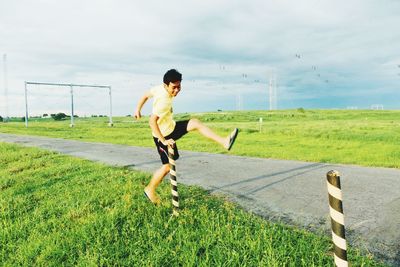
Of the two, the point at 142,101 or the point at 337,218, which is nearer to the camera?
the point at 337,218

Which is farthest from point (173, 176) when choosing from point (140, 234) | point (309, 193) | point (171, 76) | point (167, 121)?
point (309, 193)

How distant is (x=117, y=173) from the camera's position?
9961 millimetres

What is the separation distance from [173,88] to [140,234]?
2.25 metres

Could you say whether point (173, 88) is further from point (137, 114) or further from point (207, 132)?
point (137, 114)

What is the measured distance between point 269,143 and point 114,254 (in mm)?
16765

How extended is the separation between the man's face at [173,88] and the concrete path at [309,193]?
7.65 feet

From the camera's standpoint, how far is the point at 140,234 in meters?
5.16

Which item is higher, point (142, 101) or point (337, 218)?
point (142, 101)

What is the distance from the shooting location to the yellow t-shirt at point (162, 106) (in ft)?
18.0

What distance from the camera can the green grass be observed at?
14.2 feet

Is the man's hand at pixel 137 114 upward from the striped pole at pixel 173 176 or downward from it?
upward

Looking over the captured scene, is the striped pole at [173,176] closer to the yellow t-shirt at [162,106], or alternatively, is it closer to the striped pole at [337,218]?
the yellow t-shirt at [162,106]

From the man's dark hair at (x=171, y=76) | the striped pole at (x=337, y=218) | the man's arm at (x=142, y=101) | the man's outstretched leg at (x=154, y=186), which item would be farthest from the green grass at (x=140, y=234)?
the man's dark hair at (x=171, y=76)

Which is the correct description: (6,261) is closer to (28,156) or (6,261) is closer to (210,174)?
(210,174)
